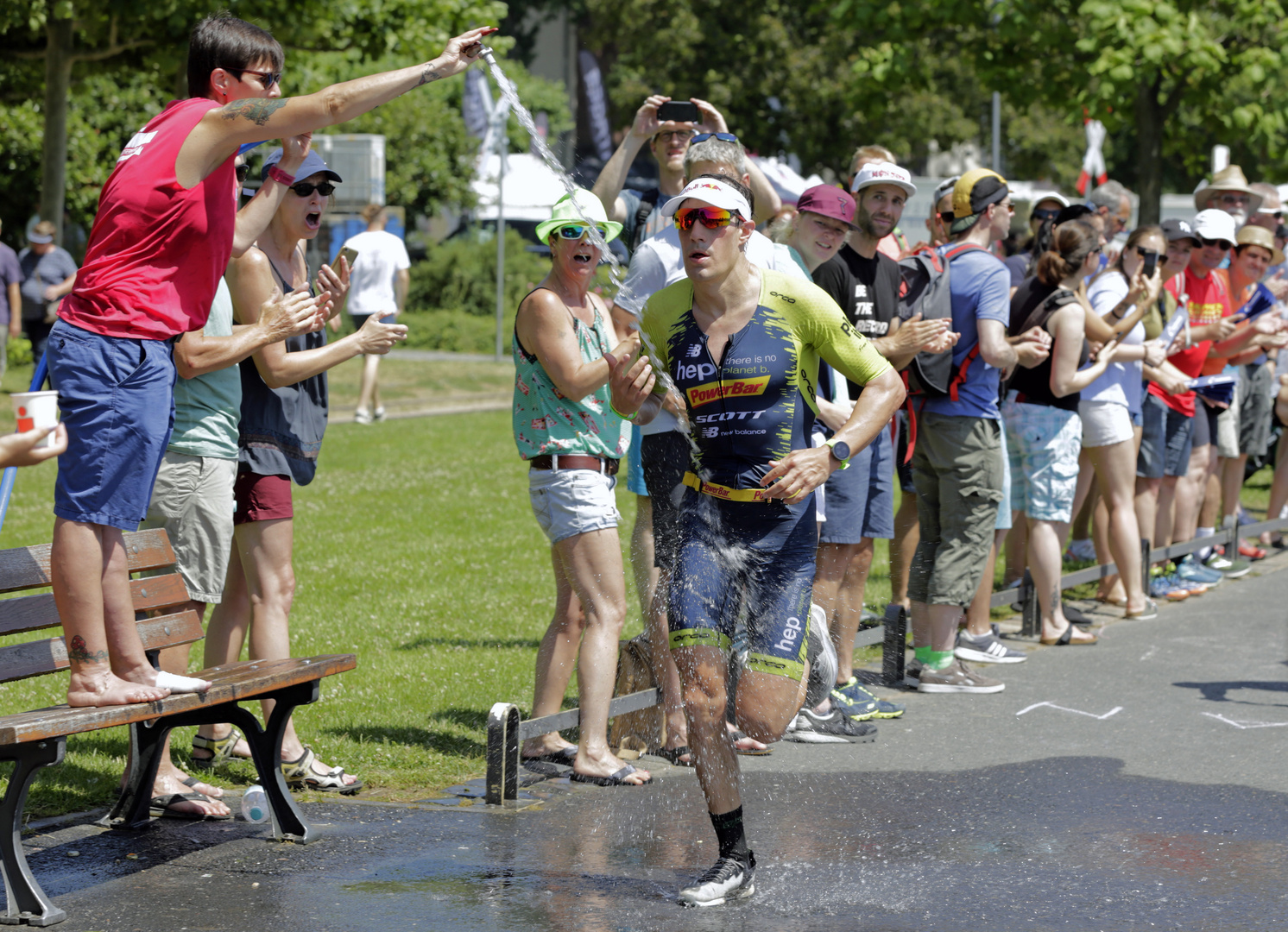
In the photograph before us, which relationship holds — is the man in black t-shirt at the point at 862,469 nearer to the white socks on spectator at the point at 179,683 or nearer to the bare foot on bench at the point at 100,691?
the white socks on spectator at the point at 179,683

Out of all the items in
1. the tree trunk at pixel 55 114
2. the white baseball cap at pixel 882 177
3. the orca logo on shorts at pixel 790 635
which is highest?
the tree trunk at pixel 55 114

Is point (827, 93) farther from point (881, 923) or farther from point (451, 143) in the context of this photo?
point (881, 923)

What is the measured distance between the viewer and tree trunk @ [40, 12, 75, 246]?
1950cm

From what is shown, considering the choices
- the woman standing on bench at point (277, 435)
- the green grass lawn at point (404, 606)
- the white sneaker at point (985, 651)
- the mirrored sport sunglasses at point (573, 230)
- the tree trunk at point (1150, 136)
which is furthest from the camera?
the tree trunk at point (1150, 136)

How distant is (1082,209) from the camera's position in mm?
8836

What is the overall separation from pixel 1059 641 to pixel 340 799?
4581 mm

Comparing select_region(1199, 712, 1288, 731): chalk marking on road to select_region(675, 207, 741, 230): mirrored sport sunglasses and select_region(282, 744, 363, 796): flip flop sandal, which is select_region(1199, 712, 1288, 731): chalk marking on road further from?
select_region(282, 744, 363, 796): flip flop sandal

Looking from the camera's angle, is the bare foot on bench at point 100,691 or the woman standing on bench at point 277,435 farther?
the woman standing on bench at point 277,435

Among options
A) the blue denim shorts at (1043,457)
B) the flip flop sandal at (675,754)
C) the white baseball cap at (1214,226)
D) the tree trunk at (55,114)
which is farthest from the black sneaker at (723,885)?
the tree trunk at (55,114)

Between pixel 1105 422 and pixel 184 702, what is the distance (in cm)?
610

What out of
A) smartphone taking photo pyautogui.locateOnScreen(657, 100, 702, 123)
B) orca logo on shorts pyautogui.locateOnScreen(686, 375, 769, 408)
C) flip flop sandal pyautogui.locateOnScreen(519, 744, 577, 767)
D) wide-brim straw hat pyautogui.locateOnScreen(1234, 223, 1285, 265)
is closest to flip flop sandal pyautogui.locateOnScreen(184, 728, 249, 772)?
flip flop sandal pyautogui.locateOnScreen(519, 744, 577, 767)

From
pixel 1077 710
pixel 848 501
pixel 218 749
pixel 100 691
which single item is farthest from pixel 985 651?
pixel 100 691

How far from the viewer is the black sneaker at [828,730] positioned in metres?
6.68

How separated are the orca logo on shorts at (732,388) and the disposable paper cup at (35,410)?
198cm
